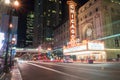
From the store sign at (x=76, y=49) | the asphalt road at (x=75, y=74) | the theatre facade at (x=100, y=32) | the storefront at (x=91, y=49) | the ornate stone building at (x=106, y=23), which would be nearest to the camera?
the asphalt road at (x=75, y=74)

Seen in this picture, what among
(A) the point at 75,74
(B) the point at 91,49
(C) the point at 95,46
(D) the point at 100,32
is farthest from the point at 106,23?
(A) the point at 75,74

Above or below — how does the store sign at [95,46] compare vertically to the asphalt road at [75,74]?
above

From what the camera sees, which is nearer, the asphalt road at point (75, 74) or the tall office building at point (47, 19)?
the asphalt road at point (75, 74)

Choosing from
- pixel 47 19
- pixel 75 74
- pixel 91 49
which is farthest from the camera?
pixel 47 19

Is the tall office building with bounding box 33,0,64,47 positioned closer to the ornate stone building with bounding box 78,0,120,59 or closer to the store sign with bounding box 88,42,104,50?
the ornate stone building with bounding box 78,0,120,59

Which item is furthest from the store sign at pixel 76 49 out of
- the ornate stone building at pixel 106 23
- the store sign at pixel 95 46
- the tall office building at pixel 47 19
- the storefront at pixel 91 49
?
the tall office building at pixel 47 19

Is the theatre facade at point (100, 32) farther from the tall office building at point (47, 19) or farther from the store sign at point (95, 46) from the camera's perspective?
the tall office building at point (47, 19)

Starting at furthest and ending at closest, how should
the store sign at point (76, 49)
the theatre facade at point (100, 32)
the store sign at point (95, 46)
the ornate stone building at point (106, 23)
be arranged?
1. the ornate stone building at point (106, 23)
2. the theatre facade at point (100, 32)
3. the store sign at point (76, 49)
4. the store sign at point (95, 46)

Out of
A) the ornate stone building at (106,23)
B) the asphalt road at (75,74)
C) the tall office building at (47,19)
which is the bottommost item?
the asphalt road at (75,74)

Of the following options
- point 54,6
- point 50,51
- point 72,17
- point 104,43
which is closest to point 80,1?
point 72,17

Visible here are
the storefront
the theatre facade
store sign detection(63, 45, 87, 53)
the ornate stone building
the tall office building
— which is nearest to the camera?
the storefront

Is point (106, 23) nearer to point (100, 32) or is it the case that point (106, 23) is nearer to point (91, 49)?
point (100, 32)

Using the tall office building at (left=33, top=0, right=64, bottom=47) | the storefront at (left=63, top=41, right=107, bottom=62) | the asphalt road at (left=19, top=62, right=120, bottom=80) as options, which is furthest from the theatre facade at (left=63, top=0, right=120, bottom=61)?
the tall office building at (left=33, top=0, right=64, bottom=47)

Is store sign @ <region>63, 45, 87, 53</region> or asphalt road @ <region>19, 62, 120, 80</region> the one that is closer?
asphalt road @ <region>19, 62, 120, 80</region>
